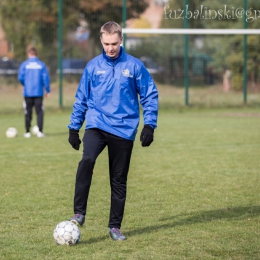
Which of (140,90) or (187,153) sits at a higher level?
(140,90)

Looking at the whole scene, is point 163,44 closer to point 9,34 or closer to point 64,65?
point 64,65

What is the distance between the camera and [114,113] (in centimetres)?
551

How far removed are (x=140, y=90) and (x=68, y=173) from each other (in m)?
4.03

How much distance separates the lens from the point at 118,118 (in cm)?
551

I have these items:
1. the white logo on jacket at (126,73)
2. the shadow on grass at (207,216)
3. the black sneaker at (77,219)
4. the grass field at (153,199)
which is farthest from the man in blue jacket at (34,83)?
the white logo on jacket at (126,73)

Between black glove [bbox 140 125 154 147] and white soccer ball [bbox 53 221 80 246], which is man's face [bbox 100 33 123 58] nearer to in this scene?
black glove [bbox 140 125 154 147]

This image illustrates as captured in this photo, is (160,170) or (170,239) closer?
(170,239)

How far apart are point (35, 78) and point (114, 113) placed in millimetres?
8780

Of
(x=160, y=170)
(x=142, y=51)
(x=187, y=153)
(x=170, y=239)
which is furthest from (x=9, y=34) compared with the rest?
(x=170, y=239)

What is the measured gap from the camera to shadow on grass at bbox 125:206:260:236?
605 centimetres

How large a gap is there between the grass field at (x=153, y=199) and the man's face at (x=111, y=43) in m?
1.69

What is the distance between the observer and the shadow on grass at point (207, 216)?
605cm

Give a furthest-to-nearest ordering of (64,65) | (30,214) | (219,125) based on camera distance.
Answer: (64,65) < (219,125) < (30,214)

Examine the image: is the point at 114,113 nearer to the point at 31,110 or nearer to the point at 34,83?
the point at 34,83
